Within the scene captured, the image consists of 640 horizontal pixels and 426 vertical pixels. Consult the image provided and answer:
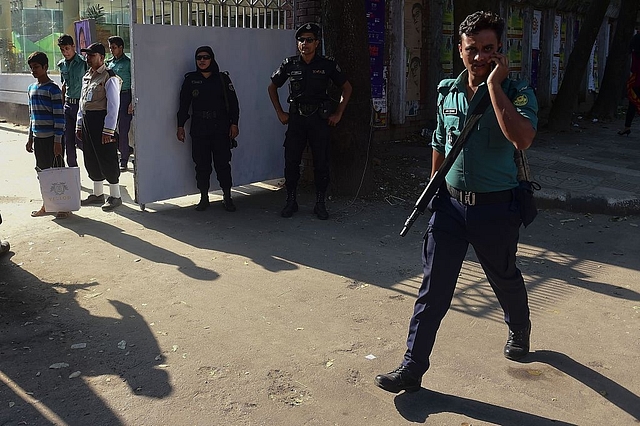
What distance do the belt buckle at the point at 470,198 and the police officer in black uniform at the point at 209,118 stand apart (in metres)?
4.41

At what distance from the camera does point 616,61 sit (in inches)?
620

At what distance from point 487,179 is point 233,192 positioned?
5689mm

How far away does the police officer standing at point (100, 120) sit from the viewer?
25.0 ft

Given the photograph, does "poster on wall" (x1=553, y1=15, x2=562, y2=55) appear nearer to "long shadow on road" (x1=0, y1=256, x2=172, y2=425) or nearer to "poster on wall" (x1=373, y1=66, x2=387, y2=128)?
"poster on wall" (x1=373, y1=66, x2=387, y2=128)

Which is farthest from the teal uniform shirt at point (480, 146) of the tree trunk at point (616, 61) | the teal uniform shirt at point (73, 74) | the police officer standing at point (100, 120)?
the tree trunk at point (616, 61)

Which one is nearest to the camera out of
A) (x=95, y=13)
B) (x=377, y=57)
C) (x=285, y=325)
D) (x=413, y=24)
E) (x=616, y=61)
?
(x=285, y=325)

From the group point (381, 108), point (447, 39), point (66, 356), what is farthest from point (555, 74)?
point (66, 356)

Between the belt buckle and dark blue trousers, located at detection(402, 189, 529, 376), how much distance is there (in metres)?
0.02

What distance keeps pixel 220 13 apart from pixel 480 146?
514 centimetres

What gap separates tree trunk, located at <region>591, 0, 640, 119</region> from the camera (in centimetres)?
1528

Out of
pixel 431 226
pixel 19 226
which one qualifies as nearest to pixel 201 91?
pixel 19 226

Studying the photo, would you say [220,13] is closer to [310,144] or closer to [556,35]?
[310,144]

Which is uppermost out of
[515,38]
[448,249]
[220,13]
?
[515,38]

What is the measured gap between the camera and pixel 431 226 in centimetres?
375
